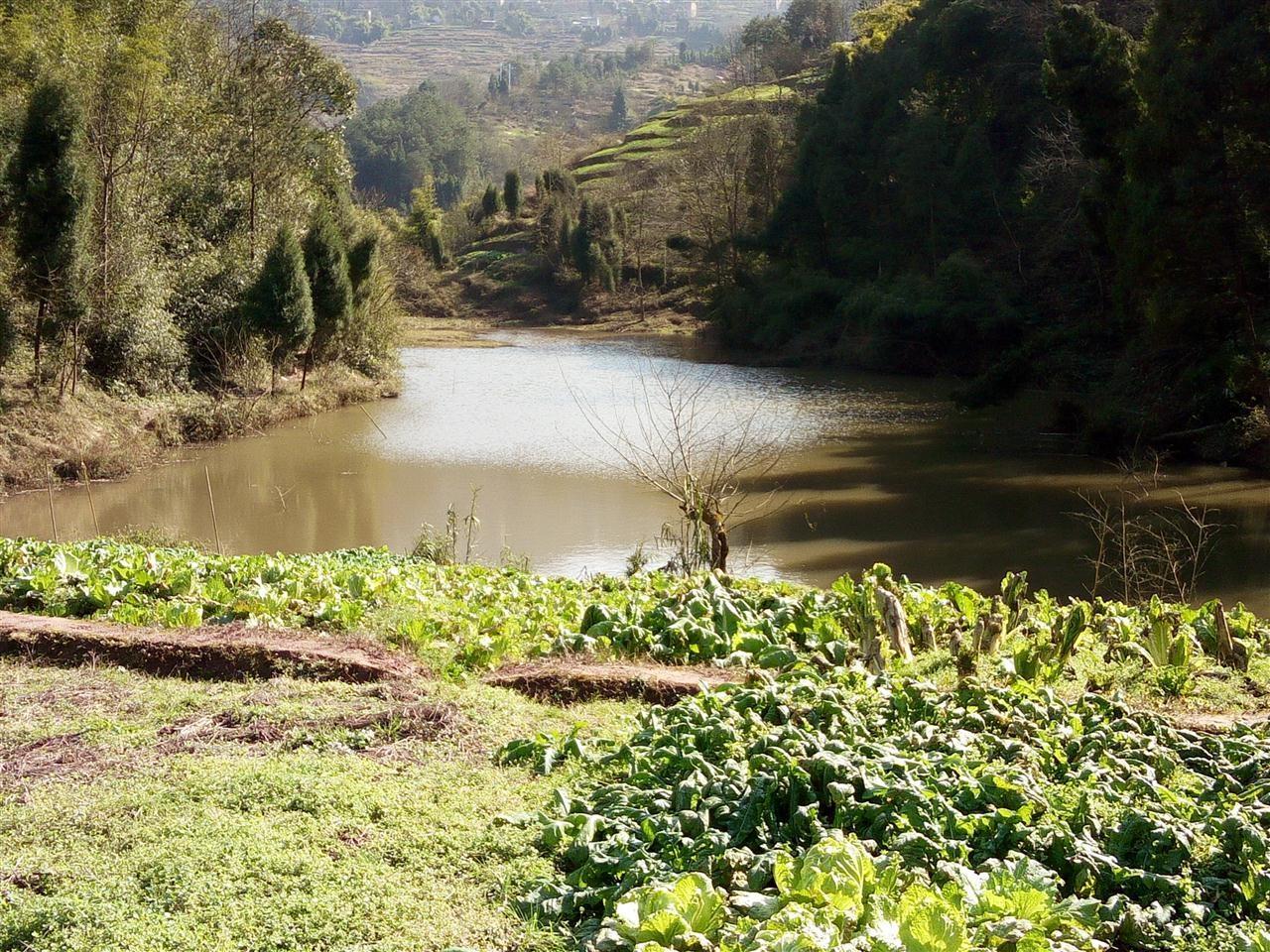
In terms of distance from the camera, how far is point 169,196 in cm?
2567

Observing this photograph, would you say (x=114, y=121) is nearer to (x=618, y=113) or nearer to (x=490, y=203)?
(x=490, y=203)

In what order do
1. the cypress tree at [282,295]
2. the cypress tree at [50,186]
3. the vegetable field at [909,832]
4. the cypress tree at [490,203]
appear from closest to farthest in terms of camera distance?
the vegetable field at [909,832]
the cypress tree at [50,186]
the cypress tree at [282,295]
the cypress tree at [490,203]

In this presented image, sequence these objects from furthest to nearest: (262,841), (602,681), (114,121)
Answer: (114,121)
(602,681)
(262,841)

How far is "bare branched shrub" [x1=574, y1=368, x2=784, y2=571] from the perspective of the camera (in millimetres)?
10977

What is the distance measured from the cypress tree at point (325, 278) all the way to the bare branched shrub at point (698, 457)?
600 cm

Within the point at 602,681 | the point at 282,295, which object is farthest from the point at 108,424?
the point at 602,681

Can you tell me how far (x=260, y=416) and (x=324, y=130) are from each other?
12.2 meters

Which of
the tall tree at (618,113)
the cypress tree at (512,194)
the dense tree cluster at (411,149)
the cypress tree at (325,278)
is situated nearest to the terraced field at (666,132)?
the cypress tree at (512,194)

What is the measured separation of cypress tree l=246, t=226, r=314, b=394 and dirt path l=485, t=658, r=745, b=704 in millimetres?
20369

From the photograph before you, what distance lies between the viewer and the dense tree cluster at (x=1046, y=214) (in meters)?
16.5

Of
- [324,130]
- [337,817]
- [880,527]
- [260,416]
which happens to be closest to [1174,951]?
[337,817]

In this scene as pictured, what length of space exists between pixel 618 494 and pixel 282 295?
10925 millimetres

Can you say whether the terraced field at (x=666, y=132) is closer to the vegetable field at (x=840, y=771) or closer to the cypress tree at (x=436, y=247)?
the cypress tree at (x=436, y=247)

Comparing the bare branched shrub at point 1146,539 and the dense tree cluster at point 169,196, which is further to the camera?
the dense tree cluster at point 169,196
